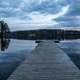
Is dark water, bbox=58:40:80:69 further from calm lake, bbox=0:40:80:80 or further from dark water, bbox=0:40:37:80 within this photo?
dark water, bbox=0:40:37:80

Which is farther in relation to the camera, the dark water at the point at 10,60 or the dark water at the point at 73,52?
the dark water at the point at 73,52

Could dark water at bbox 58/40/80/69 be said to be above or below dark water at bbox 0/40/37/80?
below

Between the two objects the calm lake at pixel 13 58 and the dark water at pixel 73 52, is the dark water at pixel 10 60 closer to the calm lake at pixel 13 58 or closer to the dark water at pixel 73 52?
the calm lake at pixel 13 58

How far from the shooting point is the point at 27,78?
31.9 feet

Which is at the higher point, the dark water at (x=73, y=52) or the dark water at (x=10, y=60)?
the dark water at (x=10, y=60)

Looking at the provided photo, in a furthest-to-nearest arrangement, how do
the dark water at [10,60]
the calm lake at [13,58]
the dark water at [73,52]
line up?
the dark water at [73,52], the calm lake at [13,58], the dark water at [10,60]

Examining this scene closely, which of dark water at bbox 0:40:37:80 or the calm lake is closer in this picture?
dark water at bbox 0:40:37:80

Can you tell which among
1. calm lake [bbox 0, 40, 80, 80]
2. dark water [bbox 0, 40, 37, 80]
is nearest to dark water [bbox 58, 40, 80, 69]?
calm lake [bbox 0, 40, 80, 80]

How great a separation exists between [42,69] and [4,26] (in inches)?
1305

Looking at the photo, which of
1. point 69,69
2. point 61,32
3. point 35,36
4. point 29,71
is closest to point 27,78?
point 29,71

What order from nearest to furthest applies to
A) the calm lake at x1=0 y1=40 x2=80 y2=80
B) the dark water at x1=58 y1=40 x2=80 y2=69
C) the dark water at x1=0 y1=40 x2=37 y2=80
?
the dark water at x1=0 y1=40 x2=37 y2=80
the calm lake at x1=0 y1=40 x2=80 y2=80
the dark water at x1=58 y1=40 x2=80 y2=69

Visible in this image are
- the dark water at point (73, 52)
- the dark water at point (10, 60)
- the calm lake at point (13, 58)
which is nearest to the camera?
Answer: the dark water at point (10, 60)

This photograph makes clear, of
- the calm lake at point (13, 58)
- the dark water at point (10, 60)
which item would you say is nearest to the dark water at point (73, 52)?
the calm lake at point (13, 58)

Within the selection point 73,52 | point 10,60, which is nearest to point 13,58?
point 10,60
